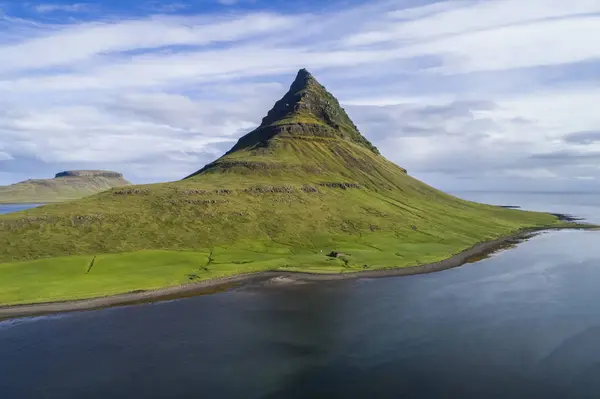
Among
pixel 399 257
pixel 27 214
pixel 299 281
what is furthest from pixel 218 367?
pixel 27 214

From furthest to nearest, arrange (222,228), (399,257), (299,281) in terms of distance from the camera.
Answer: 1. (222,228)
2. (399,257)
3. (299,281)

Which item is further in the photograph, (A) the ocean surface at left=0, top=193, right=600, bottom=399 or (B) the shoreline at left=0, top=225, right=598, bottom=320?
(B) the shoreline at left=0, top=225, right=598, bottom=320

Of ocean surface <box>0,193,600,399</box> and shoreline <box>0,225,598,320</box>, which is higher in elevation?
shoreline <box>0,225,598,320</box>

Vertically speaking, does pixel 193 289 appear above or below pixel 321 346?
above

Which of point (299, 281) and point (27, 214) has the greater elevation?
Result: point (27, 214)

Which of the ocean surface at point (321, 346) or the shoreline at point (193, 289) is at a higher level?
the shoreline at point (193, 289)

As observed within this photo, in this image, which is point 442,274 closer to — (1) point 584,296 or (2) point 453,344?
(1) point 584,296

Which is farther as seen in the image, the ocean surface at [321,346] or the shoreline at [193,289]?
the shoreline at [193,289]

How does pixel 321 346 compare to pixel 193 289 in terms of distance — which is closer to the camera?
pixel 321 346
